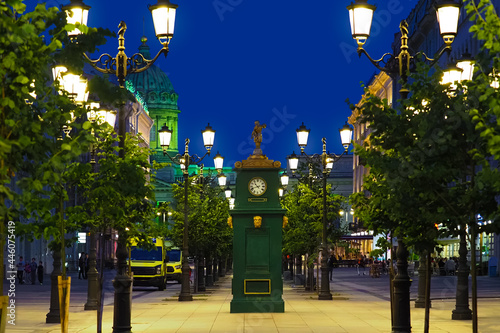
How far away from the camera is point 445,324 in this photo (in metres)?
25.0

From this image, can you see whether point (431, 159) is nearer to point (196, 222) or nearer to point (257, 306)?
point (257, 306)

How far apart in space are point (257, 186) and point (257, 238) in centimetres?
154

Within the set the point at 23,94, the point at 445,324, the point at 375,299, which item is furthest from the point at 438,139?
the point at 375,299

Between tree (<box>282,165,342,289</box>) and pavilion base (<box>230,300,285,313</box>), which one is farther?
tree (<box>282,165,342,289</box>)

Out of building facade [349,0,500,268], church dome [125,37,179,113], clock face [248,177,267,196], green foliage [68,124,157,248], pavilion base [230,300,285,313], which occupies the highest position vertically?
church dome [125,37,179,113]

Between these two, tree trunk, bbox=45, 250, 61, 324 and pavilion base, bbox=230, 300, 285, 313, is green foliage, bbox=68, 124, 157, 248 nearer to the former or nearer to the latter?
tree trunk, bbox=45, 250, 61, 324

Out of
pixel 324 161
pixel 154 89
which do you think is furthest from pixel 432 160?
pixel 154 89

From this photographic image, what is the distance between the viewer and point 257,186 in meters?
31.0

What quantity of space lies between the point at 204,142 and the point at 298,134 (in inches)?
132

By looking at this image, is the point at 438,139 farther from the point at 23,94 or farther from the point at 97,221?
the point at 97,221

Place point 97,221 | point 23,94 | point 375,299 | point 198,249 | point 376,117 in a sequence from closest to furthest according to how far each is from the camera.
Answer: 1. point 23,94
2. point 376,117
3. point 97,221
4. point 375,299
5. point 198,249

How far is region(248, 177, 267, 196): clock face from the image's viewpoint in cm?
3096

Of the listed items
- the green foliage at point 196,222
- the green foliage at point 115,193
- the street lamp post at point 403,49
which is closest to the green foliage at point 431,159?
the street lamp post at point 403,49

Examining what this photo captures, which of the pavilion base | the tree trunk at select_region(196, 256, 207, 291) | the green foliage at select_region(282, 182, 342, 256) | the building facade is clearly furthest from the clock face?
the building facade
